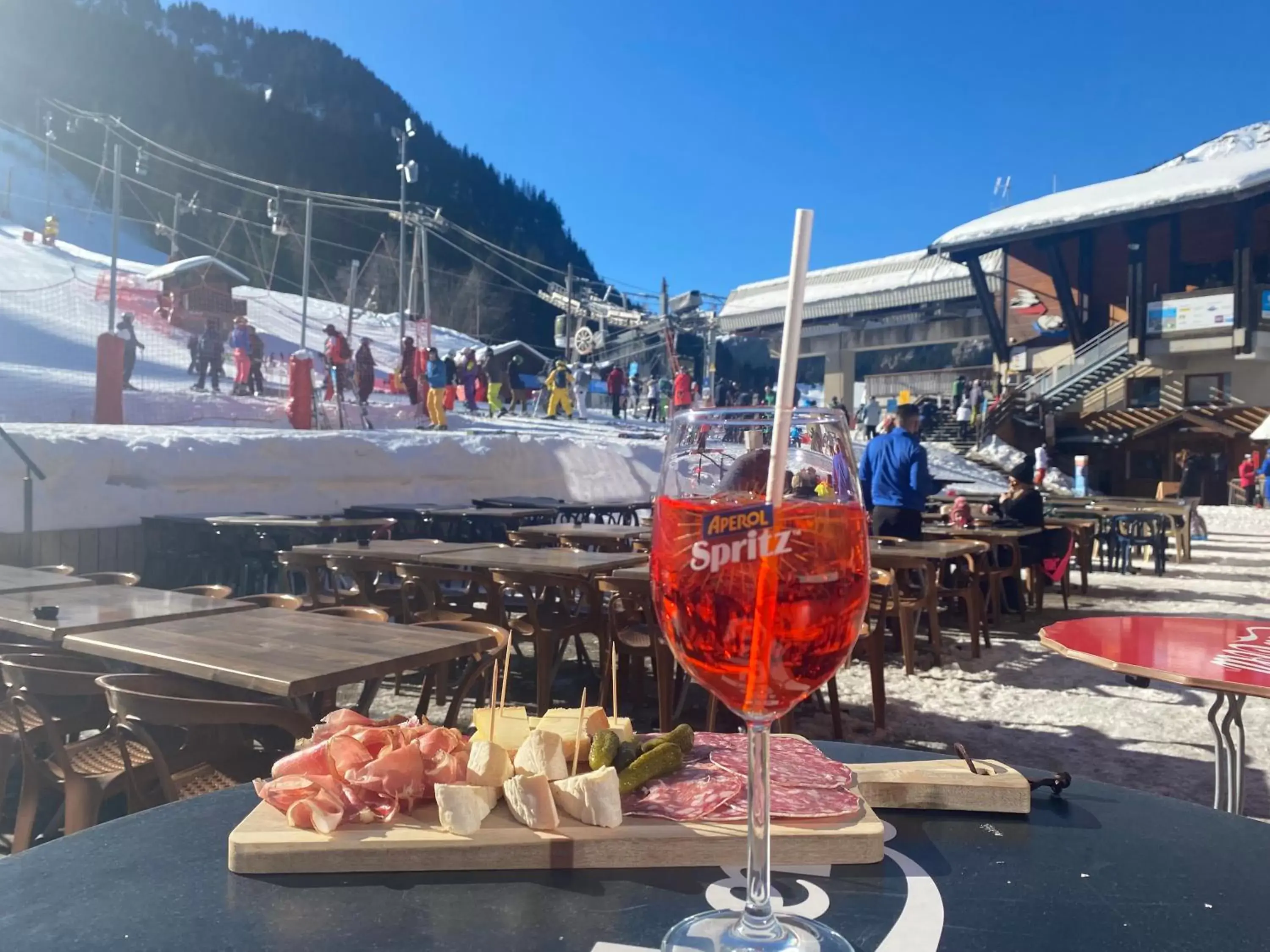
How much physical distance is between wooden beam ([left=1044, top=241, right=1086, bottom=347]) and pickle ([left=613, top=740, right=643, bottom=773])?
29751mm

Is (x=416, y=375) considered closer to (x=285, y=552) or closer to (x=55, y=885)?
(x=285, y=552)

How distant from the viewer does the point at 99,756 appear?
9.30 ft

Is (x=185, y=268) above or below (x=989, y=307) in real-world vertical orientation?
above

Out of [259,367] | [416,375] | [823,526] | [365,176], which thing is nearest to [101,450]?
[823,526]

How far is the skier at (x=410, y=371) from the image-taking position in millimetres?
19406

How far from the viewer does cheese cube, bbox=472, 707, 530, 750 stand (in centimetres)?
107

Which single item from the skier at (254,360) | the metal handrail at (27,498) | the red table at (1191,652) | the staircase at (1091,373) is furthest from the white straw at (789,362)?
the staircase at (1091,373)

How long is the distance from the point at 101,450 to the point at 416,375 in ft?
39.2

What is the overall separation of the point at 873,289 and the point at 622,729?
33524 mm

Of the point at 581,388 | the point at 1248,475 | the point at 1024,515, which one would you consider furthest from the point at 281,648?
the point at 581,388

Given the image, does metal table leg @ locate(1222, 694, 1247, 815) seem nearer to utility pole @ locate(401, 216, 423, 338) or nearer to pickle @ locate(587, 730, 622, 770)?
pickle @ locate(587, 730, 622, 770)

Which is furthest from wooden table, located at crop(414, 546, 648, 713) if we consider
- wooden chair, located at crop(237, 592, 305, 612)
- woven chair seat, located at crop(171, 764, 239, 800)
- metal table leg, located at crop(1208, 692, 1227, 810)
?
metal table leg, located at crop(1208, 692, 1227, 810)

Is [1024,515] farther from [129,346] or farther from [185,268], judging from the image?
[185,268]

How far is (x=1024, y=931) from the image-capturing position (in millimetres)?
766
